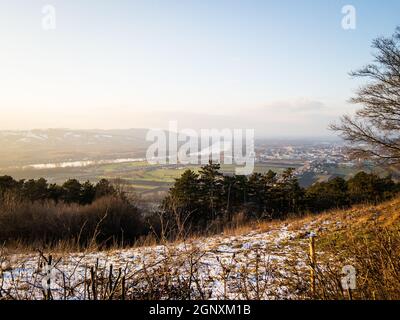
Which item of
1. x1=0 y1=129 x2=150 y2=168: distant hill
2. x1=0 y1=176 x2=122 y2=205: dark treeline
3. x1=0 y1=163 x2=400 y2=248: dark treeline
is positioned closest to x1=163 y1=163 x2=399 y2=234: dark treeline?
x1=0 y1=163 x2=400 y2=248: dark treeline

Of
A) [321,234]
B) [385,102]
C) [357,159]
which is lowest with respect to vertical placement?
[321,234]

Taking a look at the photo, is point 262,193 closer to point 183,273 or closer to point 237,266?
point 237,266

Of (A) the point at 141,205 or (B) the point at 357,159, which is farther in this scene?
(A) the point at 141,205

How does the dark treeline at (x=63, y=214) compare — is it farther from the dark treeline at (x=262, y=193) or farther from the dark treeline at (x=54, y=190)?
the dark treeline at (x=262, y=193)

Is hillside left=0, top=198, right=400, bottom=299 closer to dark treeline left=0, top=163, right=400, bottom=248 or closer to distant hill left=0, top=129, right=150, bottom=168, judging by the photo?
dark treeline left=0, top=163, right=400, bottom=248

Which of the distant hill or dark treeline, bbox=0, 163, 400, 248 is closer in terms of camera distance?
dark treeline, bbox=0, 163, 400, 248
